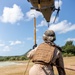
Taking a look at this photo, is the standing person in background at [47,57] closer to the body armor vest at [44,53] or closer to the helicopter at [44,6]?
the body armor vest at [44,53]

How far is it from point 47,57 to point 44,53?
96 millimetres

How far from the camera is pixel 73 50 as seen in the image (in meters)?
64.6

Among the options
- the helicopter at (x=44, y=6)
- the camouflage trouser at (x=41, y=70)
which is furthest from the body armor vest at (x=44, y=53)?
the helicopter at (x=44, y=6)

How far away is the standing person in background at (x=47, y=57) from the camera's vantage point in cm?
461

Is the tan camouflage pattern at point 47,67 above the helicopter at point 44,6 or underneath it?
underneath

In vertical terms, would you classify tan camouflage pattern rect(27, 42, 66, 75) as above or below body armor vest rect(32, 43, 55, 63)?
below

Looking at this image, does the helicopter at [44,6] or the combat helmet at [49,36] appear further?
the helicopter at [44,6]

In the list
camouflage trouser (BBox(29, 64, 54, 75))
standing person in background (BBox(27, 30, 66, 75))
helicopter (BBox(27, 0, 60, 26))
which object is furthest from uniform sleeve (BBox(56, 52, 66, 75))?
helicopter (BBox(27, 0, 60, 26))

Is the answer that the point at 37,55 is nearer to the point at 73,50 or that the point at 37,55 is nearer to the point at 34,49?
the point at 34,49

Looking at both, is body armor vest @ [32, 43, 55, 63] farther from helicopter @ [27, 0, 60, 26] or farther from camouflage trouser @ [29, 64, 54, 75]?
helicopter @ [27, 0, 60, 26]

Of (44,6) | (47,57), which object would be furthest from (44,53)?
(44,6)

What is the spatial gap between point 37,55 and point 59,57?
0.34 m

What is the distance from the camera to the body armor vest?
4.59 metres

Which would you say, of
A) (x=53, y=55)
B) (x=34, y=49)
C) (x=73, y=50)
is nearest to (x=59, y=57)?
(x=53, y=55)
